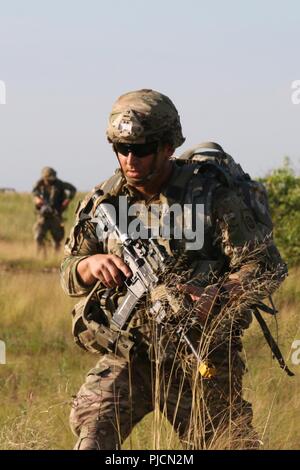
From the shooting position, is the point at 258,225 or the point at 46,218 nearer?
the point at 258,225

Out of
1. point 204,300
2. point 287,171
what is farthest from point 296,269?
point 204,300

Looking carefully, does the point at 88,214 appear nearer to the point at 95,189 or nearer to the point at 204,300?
the point at 95,189

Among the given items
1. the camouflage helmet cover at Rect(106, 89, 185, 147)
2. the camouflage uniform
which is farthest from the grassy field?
the camouflage helmet cover at Rect(106, 89, 185, 147)

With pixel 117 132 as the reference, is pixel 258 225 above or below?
below

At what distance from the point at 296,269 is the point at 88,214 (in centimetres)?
693

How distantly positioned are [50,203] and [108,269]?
12501 millimetres

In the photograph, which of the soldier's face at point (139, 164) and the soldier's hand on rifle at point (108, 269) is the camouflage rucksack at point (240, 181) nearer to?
the soldier's face at point (139, 164)

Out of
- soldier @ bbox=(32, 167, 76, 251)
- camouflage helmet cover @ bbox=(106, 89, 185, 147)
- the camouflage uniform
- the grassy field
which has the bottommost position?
soldier @ bbox=(32, 167, 76, 251)

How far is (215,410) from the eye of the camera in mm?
4762

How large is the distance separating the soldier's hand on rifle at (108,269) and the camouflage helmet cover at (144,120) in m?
0.44

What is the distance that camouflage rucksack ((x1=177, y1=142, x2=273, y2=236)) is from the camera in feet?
15.8

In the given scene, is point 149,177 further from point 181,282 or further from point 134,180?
point 181,282

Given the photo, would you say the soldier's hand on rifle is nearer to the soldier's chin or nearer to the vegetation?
the soldier's chin

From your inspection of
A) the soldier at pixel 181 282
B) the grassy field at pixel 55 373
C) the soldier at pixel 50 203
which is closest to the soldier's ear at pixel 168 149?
the soldier at pixel 181 282
